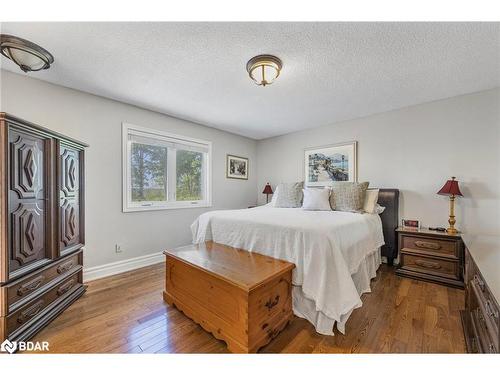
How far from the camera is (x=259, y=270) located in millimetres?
1575

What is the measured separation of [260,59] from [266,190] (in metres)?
2.83

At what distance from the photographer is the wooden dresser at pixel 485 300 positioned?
36.0 inches

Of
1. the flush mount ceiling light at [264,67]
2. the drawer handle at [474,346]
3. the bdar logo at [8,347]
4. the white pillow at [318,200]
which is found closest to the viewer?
the drawer handle at [474,346]

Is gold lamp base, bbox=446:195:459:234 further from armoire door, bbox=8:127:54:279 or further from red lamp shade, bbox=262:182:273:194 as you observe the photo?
armoire door, bbox=8:127:54:279

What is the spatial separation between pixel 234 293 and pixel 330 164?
9.54 feet

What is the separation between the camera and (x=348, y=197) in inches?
110

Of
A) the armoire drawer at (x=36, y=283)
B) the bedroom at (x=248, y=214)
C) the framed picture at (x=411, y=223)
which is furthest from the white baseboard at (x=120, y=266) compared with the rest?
→ the framed picture at (x=411, y=223)

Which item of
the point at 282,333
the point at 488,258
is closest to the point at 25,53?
the point at 282,333

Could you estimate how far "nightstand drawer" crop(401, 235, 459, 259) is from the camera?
7.78 feet

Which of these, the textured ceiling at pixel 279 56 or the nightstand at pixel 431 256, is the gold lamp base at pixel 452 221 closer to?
the nightstand at pixel 431 256

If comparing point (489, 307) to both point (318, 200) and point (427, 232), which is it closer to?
point (427, 232)

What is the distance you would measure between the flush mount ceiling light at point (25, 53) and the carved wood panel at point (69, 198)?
0.70m

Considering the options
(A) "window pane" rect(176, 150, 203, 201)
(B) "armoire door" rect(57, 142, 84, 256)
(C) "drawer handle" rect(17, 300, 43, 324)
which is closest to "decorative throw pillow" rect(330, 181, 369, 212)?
(A) "window pane" rect(176, 150, 203, 201)

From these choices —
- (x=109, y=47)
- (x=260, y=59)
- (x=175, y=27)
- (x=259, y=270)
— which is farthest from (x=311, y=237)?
(x=109, y=47)
